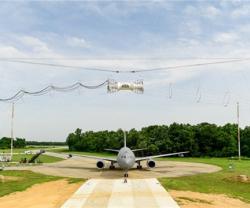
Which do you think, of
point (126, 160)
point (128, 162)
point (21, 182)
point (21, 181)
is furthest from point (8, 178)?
point (128, 162)

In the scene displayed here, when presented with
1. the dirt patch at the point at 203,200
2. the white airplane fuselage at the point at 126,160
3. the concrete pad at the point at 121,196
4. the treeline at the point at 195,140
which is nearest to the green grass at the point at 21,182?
the concrete pad at the point at 121,196

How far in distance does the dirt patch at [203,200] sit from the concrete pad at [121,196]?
2.91 ft

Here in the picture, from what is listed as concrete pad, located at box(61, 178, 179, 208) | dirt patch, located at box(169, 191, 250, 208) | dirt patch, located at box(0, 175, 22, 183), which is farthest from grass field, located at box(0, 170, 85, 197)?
dirt patch, located at box(169, 191, 250, 208)

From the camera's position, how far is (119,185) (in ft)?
139

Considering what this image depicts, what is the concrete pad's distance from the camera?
30.7 metres

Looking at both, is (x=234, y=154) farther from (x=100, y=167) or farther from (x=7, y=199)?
(x=7, y=199)

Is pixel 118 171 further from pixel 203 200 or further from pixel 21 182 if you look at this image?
pixel 203 200

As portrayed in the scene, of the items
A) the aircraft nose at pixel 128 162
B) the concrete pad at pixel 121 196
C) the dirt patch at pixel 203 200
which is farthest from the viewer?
the aircraft nose at pixel 128 162

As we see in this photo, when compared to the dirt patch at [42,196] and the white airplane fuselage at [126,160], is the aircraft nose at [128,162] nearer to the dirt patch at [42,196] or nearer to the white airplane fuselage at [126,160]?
the white airplane fuselage at [126,160]

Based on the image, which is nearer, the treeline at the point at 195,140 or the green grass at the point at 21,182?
the green grass at the point at 21,182

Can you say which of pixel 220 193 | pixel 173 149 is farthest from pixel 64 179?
pixel 173 149

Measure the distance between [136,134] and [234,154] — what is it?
103ft

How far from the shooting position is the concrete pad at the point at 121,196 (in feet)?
101

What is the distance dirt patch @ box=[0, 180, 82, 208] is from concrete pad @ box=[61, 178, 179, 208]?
1232mm
